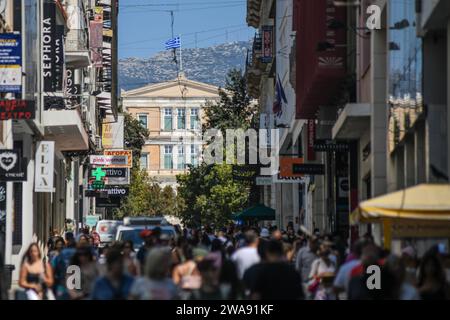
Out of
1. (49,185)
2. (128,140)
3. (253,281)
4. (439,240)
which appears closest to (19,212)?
(49,185)

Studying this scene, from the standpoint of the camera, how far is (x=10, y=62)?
1147 inches

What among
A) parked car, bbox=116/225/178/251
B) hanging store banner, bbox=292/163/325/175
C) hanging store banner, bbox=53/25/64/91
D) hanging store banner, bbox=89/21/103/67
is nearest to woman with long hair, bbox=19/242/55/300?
parked car, bbox=116/225/178/251

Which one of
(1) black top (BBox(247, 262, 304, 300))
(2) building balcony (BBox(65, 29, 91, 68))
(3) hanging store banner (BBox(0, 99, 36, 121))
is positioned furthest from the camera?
(2) building balcony (BBox(65, 29, 91, 68))

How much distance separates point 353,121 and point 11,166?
8656 mm

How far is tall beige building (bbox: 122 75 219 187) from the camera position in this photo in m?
161

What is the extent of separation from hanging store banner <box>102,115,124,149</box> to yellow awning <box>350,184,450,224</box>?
70.2 metres

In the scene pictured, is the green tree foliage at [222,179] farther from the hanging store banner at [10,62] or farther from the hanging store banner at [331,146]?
the hanging store banner at [10,62]

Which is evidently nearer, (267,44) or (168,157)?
(267,44)

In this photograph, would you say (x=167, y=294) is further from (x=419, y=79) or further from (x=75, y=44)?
(x=75, y=44)

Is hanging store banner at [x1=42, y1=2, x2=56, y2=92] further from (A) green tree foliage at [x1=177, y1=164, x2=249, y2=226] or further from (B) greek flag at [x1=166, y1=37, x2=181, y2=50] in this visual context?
(B) greek flag at [x1=166, y1=37, x2=181, y2=50]

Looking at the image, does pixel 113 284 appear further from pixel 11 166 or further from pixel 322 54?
pixel 322 54

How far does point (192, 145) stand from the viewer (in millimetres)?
165750

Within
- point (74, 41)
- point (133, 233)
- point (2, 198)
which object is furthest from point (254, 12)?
point (133, 233)
